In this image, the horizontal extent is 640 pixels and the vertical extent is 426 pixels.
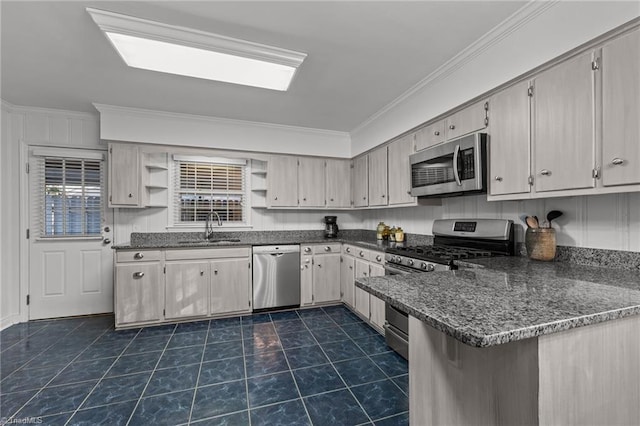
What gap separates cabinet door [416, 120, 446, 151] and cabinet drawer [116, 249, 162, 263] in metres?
3.25

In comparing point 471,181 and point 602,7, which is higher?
point 602,7

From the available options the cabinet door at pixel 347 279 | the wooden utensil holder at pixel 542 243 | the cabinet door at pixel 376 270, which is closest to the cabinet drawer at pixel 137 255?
the cabinet door at pixel 347 279

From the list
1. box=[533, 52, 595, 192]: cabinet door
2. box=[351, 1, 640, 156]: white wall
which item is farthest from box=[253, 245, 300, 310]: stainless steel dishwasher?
box=[533, 52, 595, 192]: cabinet door

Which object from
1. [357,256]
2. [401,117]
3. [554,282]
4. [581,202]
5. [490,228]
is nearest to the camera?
[554,282]

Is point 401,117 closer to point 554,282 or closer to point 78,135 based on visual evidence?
point 554,282

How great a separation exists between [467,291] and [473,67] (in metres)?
1.96

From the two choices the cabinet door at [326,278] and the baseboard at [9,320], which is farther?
the cabinet door at [326,278]

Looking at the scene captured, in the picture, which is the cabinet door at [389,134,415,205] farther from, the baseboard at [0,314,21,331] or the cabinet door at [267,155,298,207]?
the baseboard at [0,314,21,331]

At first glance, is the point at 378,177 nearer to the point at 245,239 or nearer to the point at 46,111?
the point at 245,239

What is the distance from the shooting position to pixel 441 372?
3.66 feet

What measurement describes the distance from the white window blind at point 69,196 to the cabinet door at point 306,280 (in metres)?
2.77

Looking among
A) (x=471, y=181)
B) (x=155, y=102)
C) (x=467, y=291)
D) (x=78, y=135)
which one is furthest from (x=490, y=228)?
(x=78, y=135)

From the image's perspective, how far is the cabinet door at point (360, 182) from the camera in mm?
4059

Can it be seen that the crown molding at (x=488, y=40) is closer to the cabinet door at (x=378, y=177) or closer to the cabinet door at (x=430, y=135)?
the cabinet door at (x=430, y=135)
